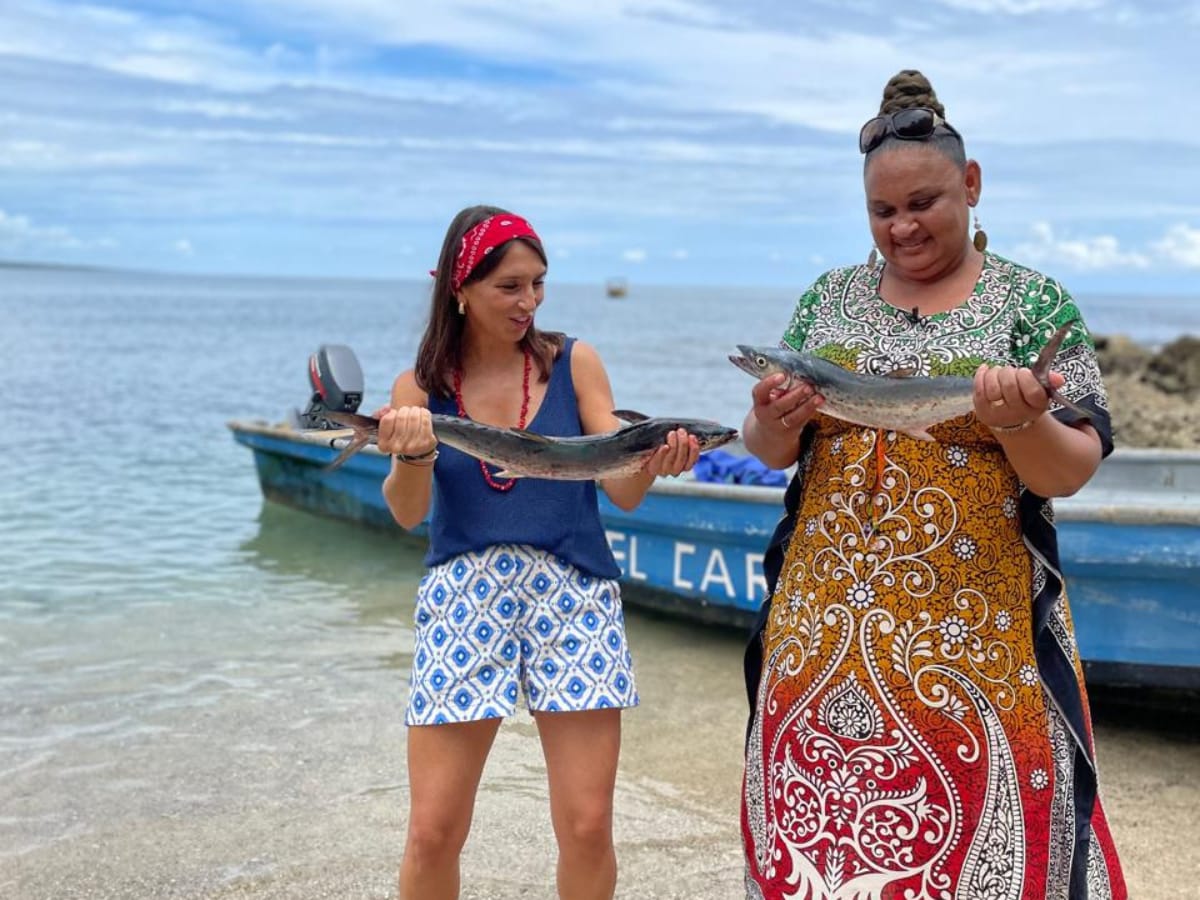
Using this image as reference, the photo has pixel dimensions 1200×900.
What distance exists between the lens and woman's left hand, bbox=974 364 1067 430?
2.38m

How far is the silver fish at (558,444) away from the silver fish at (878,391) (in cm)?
42

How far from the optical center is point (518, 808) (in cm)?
536

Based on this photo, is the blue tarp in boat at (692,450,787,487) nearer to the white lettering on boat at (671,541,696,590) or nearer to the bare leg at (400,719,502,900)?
the white lettering on boat at (671,541,696,590)

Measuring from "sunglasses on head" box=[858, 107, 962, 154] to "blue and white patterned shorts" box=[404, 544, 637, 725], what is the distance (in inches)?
51.3

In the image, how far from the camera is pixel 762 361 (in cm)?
265

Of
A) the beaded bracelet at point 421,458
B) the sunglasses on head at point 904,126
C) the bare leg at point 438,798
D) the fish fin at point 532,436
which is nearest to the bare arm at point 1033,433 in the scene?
the sunglasses on head at point 904,126

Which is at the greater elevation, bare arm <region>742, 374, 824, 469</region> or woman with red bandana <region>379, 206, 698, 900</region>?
bare arm <region>742, 374, 824, 469</region>

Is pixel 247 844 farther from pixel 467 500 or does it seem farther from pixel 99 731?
pixel 467 500

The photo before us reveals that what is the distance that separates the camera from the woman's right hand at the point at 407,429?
307cm

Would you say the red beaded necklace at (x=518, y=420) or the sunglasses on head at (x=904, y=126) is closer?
the sunglasses on head at (x=904, y=126)

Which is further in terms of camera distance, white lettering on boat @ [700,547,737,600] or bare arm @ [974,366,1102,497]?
white lettering on boat @ [700,547,737,600]

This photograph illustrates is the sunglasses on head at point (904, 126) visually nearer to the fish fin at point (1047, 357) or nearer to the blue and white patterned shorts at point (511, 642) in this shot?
the fish fin at point (1047, 357)

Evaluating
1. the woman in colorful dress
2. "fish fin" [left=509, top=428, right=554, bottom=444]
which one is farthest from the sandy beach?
"fish fin" [left=509, top=428, right=554, bottom=444]

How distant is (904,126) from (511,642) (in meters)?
1.57
